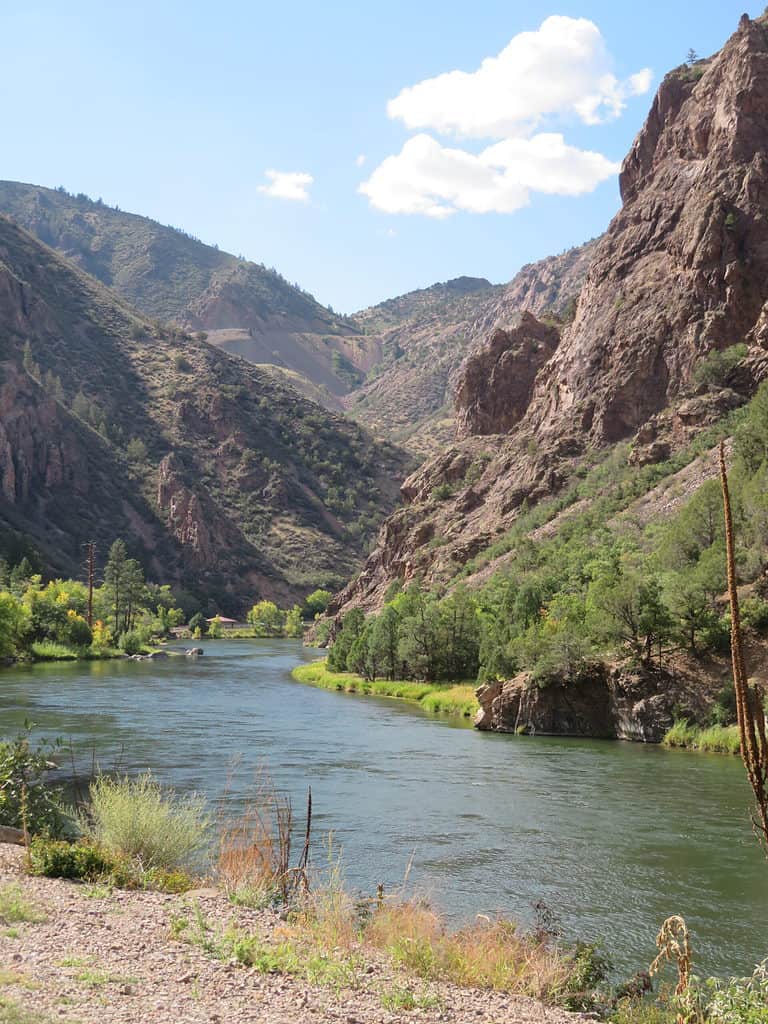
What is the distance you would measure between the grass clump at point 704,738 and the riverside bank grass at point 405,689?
1385 centimetres

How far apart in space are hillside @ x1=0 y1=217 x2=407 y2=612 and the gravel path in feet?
382

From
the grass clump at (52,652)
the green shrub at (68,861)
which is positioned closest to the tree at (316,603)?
the grass clump at (52,652)

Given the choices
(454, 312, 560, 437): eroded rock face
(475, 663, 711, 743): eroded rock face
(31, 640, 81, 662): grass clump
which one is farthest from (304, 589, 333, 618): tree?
(475, 663, 711, 743): eroded rock face

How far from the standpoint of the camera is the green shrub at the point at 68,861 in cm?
1362

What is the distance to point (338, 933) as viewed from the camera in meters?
11.6

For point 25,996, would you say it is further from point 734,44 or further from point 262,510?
point 262,510

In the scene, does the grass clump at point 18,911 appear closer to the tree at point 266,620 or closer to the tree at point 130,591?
the tree at point 130,591

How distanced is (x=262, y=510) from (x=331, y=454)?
2552 centimetres

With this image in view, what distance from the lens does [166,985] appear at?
946 cm

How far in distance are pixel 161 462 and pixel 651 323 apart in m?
101

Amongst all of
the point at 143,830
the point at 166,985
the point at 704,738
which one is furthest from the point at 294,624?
the point at 166,985

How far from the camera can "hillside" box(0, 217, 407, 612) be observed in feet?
478

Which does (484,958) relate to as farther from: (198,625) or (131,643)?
(198,625)

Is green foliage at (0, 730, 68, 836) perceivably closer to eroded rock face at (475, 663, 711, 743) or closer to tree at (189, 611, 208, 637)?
eroded rock face at (475, 663, 711, 743)
